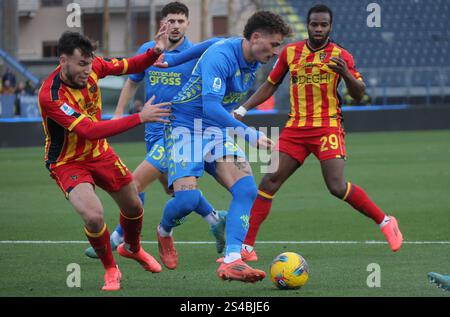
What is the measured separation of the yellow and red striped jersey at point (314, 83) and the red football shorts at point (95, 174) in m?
2.06

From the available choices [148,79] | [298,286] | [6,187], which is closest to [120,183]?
[298,286]

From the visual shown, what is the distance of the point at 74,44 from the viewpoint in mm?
7062

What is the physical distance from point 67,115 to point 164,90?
265 cm

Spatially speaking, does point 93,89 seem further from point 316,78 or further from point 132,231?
point 316,78

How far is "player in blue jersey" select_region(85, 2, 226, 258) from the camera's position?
30.2 feet

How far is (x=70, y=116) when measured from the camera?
23.1ft

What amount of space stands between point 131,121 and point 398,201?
6.77 meters

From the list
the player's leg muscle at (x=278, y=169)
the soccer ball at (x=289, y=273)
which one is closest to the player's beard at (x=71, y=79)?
the soccer ball at (x=289, y=273)

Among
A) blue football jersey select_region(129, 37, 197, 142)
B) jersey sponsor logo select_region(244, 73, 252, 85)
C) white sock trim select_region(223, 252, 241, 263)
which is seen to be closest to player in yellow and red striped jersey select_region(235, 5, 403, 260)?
jersey sponsor logo select_region(244, 73, 252, 85)

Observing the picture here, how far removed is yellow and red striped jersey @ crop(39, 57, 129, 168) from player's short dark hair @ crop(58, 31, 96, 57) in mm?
257

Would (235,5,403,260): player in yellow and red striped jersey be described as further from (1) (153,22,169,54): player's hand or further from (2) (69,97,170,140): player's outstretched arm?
(2) (69,97,170,140): player's outstretched arm

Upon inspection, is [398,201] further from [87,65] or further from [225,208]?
[87,65]

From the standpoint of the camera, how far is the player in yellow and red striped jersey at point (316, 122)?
868 centimetres

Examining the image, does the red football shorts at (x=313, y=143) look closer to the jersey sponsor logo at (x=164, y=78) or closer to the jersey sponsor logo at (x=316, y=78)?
the jersey sponsor logo at (x=316, y=78)
